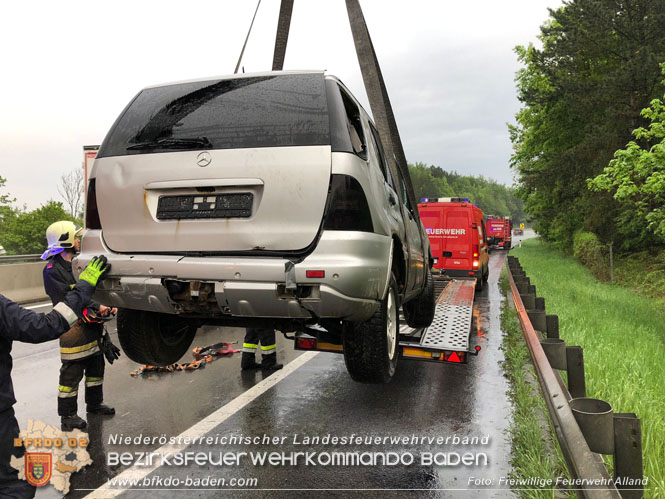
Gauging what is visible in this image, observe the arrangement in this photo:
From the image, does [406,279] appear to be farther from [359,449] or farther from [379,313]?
[359,449]

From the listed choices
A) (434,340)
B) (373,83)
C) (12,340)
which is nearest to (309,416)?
(434,340)

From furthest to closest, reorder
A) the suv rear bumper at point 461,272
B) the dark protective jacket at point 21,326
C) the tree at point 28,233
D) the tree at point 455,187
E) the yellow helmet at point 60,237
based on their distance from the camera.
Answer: the tree at point 455,187
the tree at point 28,233
the suv rear bumper at point 461,272
the yellow helmet at point 60,237
the dark protective jacket at point 21,326

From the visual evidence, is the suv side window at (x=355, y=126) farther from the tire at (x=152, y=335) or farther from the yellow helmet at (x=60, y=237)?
the yellow helmet at (x=60, y=237)

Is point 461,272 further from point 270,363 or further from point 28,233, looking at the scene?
point 28,233

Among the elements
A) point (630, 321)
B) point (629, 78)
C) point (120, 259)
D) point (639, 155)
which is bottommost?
point (630, 321)

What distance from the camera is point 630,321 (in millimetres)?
10141

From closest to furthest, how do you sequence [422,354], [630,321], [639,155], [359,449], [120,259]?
[120,259] < [359,449] < [422,354] < [630,321] < [639,155]

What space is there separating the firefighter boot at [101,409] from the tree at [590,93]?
77.4ft

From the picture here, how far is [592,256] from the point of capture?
70.5ft

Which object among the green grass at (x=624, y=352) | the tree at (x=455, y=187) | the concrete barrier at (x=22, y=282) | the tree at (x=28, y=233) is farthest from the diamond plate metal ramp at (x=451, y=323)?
the tree at (x=455, y=187)

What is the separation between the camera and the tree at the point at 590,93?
22.0 m

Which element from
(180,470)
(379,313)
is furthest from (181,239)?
(180,470)

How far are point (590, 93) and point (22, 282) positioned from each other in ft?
81.1

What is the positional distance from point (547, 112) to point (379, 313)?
32468 millimetres
